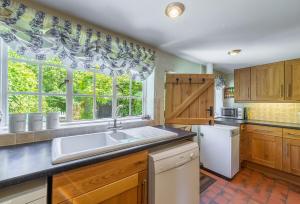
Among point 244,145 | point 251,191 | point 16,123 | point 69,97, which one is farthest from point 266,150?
point 16,123

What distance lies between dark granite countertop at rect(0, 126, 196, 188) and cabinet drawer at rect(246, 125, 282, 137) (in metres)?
2.42

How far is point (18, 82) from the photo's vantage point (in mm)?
1359

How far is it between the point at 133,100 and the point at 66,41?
1106mm

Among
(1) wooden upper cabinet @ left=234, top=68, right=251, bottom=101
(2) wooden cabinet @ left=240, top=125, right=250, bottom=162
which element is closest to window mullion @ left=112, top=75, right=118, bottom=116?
(2) wooden cabinet @ left=240, top=125, right=250, bottom=162

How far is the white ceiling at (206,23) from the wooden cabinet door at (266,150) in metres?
1.40

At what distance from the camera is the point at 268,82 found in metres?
2.87

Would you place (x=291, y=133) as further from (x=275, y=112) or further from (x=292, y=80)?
(x=292, y=80)

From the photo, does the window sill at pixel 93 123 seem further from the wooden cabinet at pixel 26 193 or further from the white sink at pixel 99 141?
the wooden cabinet at pixel 26 193

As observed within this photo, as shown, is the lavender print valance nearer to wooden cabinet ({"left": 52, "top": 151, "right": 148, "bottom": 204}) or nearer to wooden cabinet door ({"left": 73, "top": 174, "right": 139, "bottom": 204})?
wooden cabinet ({"left": 52, "top": 151, "right": 148, "bottom": 204})

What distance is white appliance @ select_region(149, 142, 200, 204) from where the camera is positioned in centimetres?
127

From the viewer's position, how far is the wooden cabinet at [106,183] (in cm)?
87

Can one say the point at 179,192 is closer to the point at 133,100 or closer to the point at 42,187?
the point at 42,187

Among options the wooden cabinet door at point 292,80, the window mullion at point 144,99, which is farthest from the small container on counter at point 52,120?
the wooden cabinet door at point 292,80

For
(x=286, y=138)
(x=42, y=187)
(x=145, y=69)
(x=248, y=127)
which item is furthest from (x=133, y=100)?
(x=286, y=138)
